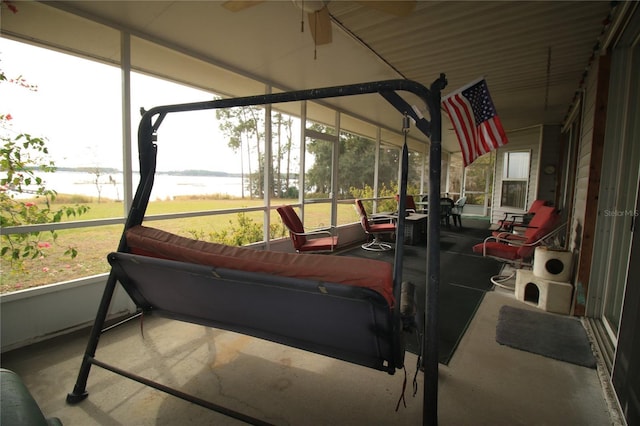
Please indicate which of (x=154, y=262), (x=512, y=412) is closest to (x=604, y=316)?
(x=512, y=412)

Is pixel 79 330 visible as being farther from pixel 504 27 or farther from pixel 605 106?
pixel 605 106

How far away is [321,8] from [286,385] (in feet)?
8.72

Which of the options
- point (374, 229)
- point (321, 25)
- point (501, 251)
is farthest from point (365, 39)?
point (374, 229)

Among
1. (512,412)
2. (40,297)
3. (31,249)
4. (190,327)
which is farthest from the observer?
(190,327)

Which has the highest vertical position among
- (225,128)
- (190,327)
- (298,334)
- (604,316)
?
(225,128)

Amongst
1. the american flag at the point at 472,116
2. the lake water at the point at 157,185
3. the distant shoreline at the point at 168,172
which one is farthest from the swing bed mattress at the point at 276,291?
the distant shoreline at the point at 168,172

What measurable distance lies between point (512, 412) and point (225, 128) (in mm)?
5850

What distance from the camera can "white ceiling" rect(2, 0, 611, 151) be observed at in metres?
2.35

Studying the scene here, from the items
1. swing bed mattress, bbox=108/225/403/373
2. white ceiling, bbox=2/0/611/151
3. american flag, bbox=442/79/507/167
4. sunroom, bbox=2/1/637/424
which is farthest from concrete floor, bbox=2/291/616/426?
white ceiling, bbox=2/0/611/151

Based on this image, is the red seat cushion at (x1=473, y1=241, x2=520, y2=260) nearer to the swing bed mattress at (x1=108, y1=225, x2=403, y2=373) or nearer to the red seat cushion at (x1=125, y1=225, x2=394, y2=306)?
the swing bed mattress at (x1=108, y1=225, x2=403, y2=373)

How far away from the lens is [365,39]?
2854 millimetres

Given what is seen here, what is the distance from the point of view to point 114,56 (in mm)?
2906

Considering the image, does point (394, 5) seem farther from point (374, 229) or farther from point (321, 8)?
point (374, 229)

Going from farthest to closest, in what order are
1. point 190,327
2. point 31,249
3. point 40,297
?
point 190,327
point 31,249
point 40,297
